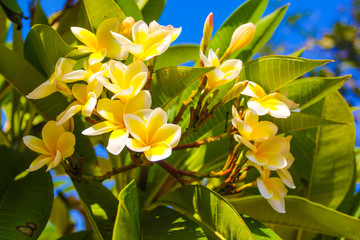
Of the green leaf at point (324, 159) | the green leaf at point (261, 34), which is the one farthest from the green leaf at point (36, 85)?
the green leaf at point (324, 159)

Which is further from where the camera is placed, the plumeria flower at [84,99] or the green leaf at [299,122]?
the green leaf at [299,122]

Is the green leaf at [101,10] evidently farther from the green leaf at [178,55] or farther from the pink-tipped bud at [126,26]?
the green leaf at [178,55]

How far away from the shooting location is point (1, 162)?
0.97m

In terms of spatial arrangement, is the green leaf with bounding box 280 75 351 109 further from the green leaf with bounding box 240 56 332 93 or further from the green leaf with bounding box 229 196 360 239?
the green leaf with bounding box 229 196 360 239

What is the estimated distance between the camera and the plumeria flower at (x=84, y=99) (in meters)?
0.70

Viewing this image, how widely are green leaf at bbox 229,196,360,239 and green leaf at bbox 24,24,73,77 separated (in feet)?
1.57

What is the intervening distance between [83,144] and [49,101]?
0.40ft

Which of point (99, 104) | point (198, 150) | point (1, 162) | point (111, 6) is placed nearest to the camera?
point (99, 104)

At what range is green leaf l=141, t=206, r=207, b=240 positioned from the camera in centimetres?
76

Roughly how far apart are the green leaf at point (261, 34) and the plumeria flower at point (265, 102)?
240 mm

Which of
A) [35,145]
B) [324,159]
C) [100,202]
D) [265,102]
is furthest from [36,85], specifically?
[324,159]

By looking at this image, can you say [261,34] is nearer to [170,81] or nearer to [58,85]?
[170,81]

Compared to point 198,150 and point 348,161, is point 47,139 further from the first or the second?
point 348,161

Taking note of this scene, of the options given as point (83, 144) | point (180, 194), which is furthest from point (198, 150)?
point (83, 144)
